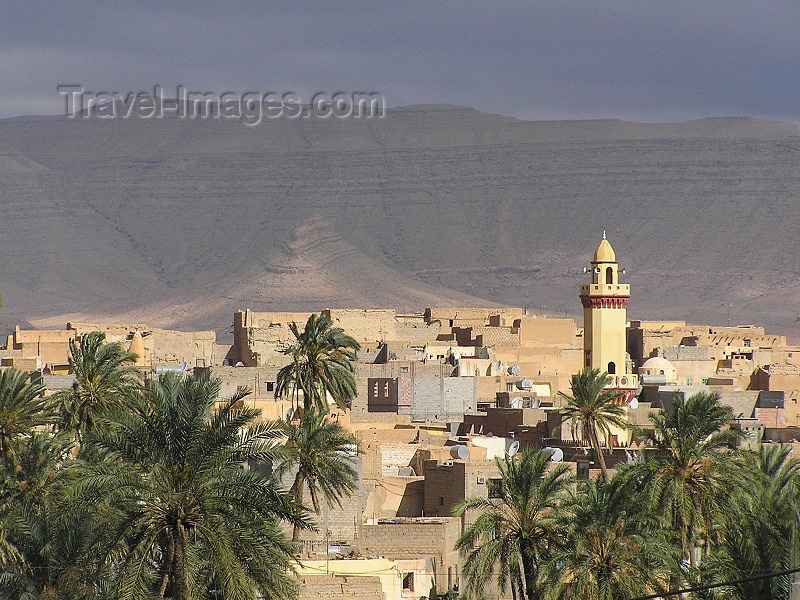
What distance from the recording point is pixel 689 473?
31.1m

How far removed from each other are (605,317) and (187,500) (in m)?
36.6

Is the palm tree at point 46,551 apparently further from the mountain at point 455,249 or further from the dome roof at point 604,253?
the mountain at point 455,249

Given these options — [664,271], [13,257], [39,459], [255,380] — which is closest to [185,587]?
[39,459]

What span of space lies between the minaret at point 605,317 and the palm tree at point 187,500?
34571 mm

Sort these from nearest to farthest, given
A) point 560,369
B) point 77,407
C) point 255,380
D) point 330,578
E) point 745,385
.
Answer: point 330,578 < point 77,407 < point 255,380 < point 745,385 < point 560,369

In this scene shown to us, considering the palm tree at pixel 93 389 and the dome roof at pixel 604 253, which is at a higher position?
the dome roof at pixel 604 253

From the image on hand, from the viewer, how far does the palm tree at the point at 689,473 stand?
99.7 feet

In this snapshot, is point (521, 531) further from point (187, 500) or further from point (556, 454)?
point (556, 454)

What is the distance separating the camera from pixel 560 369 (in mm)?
70625

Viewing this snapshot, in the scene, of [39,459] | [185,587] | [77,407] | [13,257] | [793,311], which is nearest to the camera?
[185,587]

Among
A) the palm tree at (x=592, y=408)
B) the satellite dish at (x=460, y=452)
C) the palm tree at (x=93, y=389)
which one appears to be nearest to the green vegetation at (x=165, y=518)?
the palm tree at (x=93, y=389)

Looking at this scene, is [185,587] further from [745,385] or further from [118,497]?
[745,385]

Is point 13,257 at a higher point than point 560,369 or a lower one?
higher

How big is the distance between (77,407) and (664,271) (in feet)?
449
